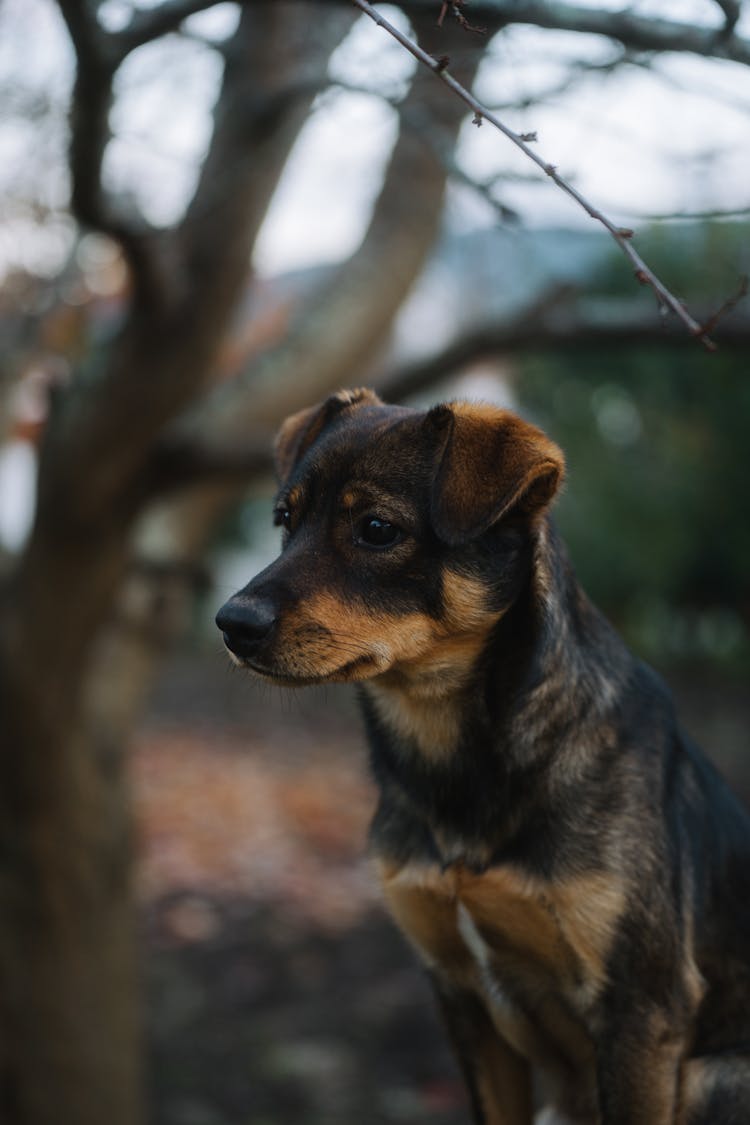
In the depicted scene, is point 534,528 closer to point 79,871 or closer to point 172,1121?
point 79,871

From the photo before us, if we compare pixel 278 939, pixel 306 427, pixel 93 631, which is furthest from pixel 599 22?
pixel 278 939

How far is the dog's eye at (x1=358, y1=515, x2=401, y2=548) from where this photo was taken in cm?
283

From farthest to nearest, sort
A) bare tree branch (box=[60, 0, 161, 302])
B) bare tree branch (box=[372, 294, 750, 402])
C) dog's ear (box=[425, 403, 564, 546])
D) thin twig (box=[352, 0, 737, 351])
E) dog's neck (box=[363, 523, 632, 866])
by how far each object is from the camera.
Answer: bare tree branch (box=[372, 294, 750, 402]), bare tree branch (box=[60, 0, 161, 302]), dog's neck (box=[363, 523, 632, 866]), dog's ear (box=[425, 403, 564, 546]), thin twig (box=[352, 0, 737, 351])

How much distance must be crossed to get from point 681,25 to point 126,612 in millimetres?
5327

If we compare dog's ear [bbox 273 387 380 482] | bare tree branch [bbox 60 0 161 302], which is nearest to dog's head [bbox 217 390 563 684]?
dog's ear [bbox 273 387 380 482]

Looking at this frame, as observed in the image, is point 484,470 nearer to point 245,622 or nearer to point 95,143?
point 245,622

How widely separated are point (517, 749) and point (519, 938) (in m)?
0.45

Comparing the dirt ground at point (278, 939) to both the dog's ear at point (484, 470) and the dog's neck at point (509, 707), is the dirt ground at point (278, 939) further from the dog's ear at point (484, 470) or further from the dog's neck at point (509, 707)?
the dog's ear at point (484, 470)

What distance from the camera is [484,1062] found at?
3.24 metres

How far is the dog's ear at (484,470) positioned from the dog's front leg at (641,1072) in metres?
1.18

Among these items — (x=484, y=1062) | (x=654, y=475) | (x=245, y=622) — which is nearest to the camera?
(x=245, y=622)

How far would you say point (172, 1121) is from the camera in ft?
26.2

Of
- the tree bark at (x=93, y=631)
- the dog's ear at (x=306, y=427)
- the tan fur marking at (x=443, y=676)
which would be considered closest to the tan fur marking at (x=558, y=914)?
the tan fur marking at (x=443, y=676)

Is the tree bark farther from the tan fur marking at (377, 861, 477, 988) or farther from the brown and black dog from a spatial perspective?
the tan fur marking at (377, 861, 477, 988)
